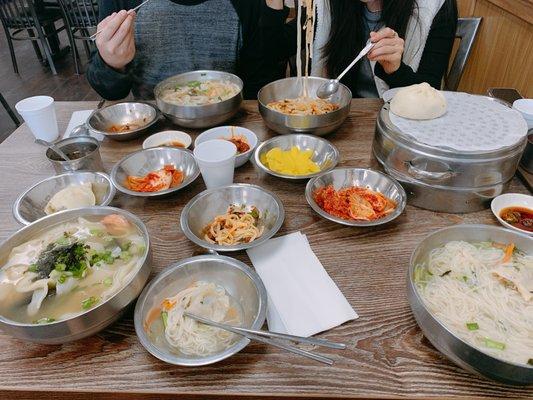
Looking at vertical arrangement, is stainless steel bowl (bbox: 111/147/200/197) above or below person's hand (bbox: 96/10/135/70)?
below

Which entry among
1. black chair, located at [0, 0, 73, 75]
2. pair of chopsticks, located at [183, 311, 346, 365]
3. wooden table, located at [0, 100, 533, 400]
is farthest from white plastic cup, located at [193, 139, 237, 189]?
black chair, located at [0, 0, 73, 75]

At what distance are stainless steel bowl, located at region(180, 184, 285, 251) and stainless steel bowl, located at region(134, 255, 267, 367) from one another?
0.42 ft

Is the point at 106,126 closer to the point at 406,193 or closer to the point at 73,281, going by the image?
the point at 73,281

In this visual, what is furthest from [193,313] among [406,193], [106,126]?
[106,126]

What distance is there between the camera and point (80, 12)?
5.42 metres

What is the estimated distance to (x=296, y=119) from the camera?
1.85m

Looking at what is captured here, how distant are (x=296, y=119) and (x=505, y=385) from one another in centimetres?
133

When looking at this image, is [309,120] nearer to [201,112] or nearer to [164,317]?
[201,112]

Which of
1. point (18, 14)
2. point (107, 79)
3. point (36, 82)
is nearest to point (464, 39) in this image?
point (107, 79)

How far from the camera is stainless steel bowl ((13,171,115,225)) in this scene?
59.0 inches

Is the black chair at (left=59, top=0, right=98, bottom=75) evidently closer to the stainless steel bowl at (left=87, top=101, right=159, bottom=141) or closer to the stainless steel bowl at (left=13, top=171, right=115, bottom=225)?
the stainless steel bowl at (left=87, top=101, right=159, bottom=141)

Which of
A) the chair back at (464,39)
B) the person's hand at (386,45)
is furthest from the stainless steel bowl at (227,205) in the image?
the chair back at (464,39)

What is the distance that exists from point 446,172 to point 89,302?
4.22 feet

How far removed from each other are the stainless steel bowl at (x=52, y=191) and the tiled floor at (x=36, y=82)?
3.82m
